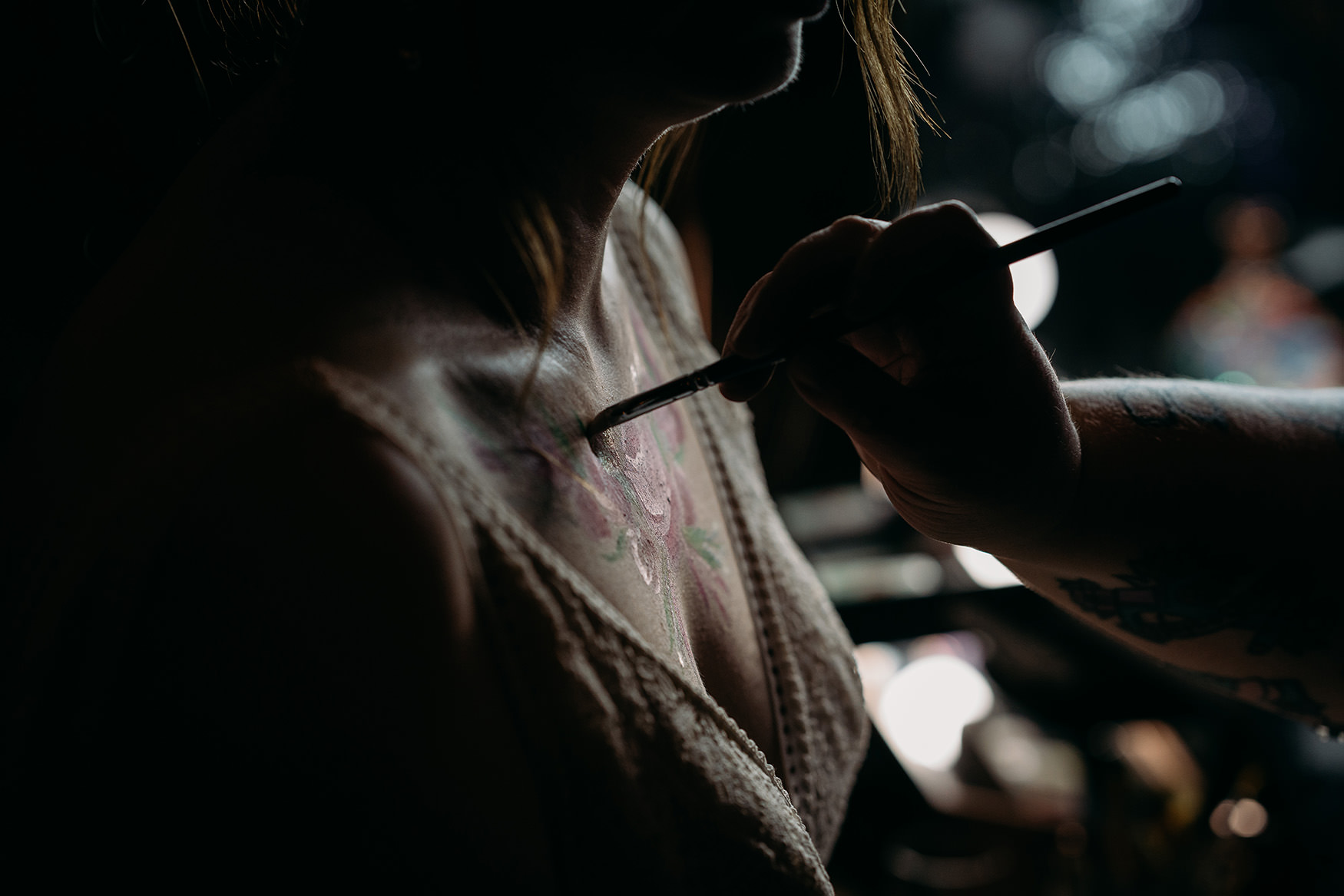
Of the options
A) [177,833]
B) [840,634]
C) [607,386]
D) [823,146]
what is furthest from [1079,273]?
[177,833]

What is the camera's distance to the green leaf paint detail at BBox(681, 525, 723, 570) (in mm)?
576

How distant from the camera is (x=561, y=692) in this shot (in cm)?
33

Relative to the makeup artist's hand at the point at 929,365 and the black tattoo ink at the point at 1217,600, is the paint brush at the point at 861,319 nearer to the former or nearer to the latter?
the makeup artist's hand at the point at 929,365

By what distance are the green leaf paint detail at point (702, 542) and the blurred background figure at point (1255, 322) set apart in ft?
6.24

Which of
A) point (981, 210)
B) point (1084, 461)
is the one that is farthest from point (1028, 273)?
point (1084, 461)

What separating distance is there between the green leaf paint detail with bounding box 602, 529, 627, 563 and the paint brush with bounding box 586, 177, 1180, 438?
0.07 m

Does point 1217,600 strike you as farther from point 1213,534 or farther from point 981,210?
point 981,210

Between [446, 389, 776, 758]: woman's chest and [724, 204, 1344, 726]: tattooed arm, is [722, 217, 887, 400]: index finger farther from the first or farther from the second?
[446, 389, 776, 758]: woman's chest

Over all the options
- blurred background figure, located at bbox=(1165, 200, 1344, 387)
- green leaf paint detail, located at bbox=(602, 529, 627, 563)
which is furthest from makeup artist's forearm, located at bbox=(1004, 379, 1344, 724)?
blurred background figure, located at bbox=(1165, 200, 1344, 387)

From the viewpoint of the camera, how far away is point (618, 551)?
1.43 feet

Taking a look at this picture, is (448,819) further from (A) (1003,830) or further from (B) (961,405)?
(A) (1003,830)

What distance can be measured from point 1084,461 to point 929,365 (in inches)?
7.6

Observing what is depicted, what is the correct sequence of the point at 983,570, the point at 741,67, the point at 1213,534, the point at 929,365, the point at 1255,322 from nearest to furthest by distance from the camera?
the point at 741,67, the point at 929,365, the point at 1213,534, the point at 983,570, the point at 1255,322

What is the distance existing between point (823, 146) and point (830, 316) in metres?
0.78
